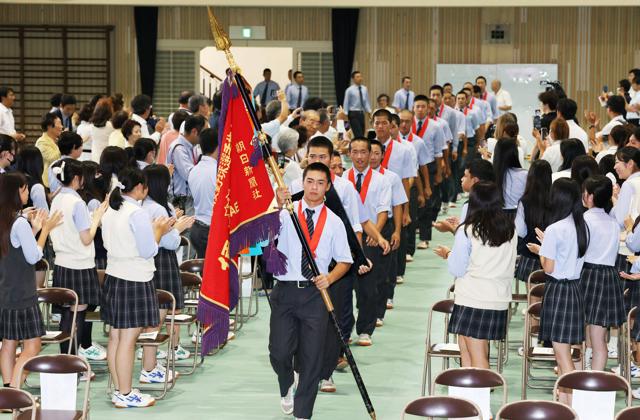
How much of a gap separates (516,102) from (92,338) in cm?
1492

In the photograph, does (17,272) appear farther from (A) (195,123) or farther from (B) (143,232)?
(A) (195,123)

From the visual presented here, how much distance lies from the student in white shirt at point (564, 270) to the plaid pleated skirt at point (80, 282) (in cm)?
313

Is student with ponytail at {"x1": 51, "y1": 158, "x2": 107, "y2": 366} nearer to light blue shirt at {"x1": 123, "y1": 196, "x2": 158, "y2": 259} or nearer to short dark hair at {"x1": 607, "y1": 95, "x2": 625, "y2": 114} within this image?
light blue shirt at {"x1": 123, "y1": 196, "x2": 158, "y2": 259}

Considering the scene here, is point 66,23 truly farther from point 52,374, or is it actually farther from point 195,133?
point 52,374

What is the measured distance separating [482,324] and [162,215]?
7.58ft

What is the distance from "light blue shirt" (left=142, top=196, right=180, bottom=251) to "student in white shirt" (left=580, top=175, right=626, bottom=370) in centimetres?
280

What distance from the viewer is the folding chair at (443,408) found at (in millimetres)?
4977

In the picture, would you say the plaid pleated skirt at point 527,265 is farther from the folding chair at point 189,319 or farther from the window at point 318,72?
the window at point 318,72

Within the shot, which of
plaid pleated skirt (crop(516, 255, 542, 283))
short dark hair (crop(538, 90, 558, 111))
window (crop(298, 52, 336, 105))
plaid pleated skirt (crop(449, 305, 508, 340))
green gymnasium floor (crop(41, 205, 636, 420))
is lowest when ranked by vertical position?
green gymnasium floor (crop(41, 205, 636, 420))

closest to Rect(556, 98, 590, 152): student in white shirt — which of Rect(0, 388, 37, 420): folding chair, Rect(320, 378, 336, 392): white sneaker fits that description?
Rect(320, 378, 336, 392): white sneaker

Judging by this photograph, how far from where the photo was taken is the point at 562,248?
6.46m

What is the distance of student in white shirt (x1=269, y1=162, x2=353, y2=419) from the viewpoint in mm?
6285

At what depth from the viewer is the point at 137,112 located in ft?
38.4

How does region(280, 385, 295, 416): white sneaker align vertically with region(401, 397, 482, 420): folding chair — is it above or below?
below
